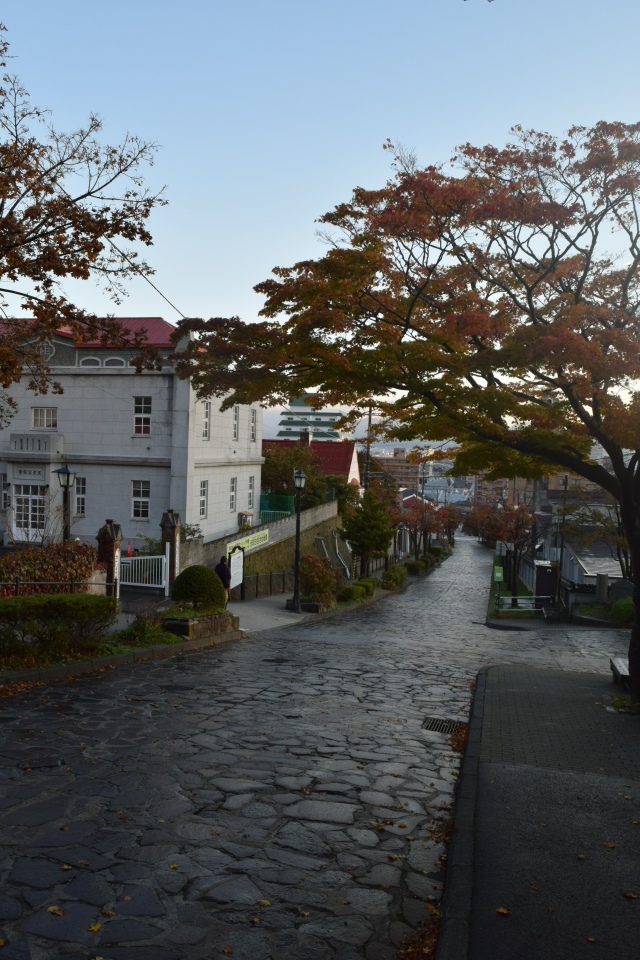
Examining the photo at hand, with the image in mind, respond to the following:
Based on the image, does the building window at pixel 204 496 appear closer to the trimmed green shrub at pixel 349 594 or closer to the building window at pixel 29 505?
the building window at pixel 29 505

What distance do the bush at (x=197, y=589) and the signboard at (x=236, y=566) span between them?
21.6 ft

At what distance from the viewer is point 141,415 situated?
31.8 m

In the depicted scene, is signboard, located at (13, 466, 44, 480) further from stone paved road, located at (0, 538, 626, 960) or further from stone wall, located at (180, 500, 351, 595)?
stone paved road, located at (0, 538, 626, 960)

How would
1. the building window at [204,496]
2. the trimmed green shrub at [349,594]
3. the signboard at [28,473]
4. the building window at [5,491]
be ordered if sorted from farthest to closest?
the building window at [204,496] < the trimmed green shrub at [349,594] < the building window at [5,491] < the signboard at [28,473]

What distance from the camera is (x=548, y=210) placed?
11750 millimetres

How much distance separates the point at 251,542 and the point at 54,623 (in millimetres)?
17326

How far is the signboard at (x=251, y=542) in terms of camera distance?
28.0m

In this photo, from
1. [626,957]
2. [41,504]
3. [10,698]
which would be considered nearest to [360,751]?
[626,957]

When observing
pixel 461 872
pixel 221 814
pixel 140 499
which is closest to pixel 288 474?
pixel 140 499

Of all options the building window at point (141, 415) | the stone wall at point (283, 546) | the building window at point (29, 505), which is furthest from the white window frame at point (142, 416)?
the stone wall at point (283, 546)

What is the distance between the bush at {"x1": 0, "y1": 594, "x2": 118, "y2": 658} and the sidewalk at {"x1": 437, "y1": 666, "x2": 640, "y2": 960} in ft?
21.7

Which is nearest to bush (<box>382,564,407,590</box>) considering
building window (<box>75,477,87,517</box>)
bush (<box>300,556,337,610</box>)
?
bush (<box>300,556,337,610</box>)

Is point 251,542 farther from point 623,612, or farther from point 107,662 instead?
point 107,662

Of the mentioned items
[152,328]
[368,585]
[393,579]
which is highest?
[152,328]
